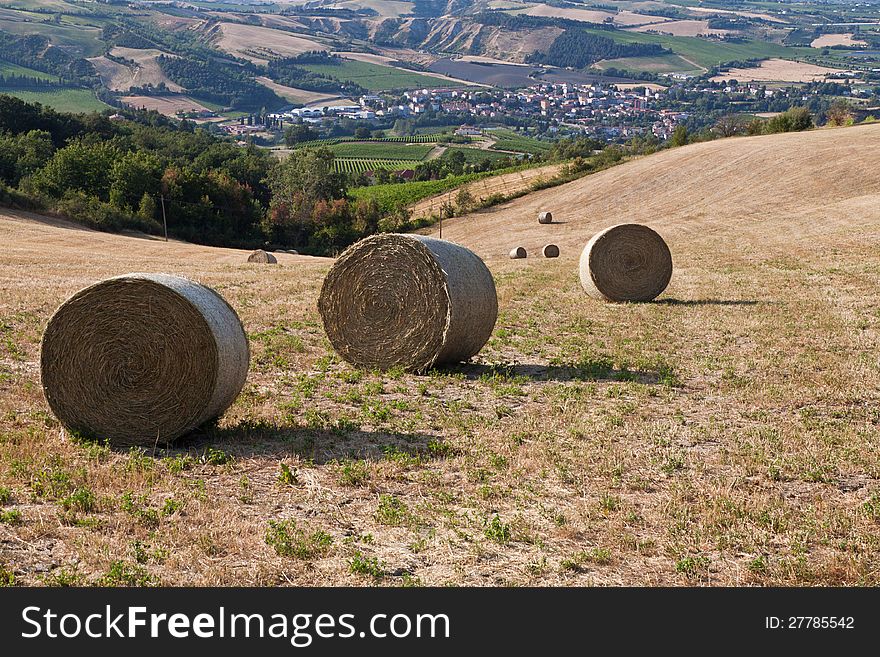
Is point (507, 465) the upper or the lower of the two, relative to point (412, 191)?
upper

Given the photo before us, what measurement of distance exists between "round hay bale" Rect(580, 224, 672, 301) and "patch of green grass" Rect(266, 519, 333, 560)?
15.5 metres

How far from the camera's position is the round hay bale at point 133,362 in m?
9.47

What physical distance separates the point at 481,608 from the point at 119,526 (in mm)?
2974

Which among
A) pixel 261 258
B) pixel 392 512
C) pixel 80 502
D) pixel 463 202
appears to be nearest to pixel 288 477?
pixel 392 512

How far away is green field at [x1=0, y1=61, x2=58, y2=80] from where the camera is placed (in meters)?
179

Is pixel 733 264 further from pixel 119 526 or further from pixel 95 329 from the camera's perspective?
pixel 119 526

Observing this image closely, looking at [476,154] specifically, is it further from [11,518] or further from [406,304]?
[11,518]

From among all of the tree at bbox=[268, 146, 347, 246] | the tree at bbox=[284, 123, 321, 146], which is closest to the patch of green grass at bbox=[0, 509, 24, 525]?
the tree at bbox=[268, 146, 347, 246]

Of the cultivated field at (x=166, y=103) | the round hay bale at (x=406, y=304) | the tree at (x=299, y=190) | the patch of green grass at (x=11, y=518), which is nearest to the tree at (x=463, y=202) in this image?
the tree at (x=299, y=190)

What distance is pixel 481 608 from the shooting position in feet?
18.7

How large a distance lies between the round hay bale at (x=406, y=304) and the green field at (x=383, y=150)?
11832 cm

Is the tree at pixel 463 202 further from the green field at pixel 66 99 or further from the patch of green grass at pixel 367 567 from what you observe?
the green field at pixel 66 99

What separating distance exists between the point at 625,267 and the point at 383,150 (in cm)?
12125

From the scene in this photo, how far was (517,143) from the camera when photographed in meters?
148
